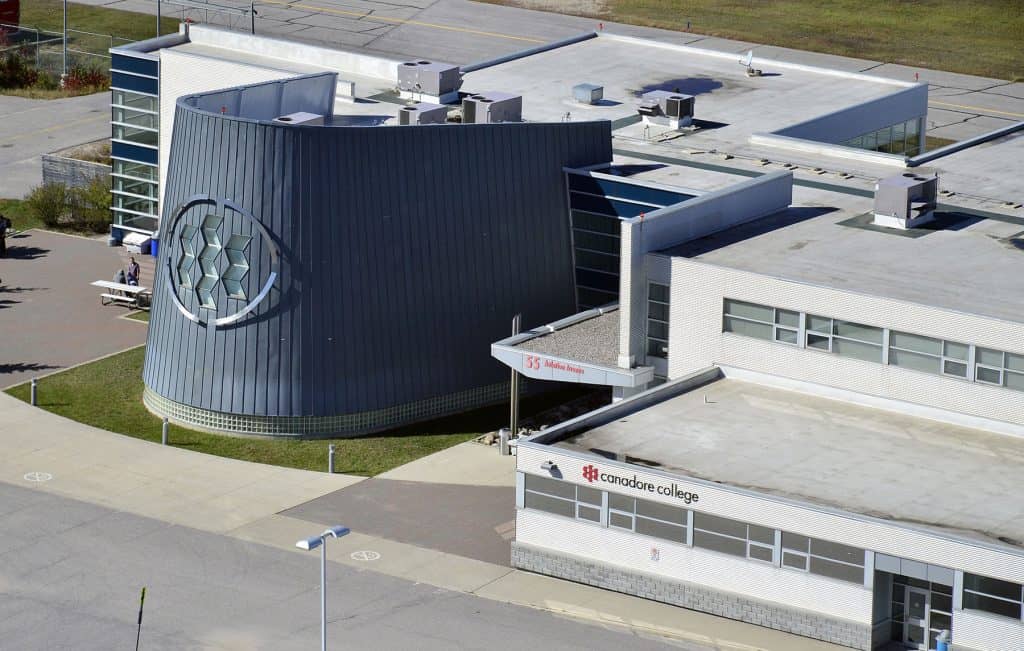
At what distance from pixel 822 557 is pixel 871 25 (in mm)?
65603

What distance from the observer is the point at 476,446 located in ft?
166

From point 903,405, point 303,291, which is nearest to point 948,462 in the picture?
point 903,405

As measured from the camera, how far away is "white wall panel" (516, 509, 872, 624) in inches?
1560

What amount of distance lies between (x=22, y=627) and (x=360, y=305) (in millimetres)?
14073

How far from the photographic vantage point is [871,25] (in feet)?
330

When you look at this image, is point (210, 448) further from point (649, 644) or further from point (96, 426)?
point (649, 644)

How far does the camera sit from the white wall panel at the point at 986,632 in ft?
124

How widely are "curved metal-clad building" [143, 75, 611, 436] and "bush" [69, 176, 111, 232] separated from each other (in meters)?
18.9

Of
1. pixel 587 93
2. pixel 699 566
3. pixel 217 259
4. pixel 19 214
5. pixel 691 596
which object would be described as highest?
pixel 587 93

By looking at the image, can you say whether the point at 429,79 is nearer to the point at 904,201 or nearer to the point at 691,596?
the point at 904,201

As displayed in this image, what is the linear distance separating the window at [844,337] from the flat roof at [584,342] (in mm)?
5674

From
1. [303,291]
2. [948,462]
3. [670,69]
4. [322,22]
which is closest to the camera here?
[948,462]

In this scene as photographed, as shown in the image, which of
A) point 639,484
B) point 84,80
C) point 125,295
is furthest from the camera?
point 84,80

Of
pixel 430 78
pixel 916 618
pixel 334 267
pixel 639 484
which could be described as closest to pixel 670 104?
pixel 430 78
